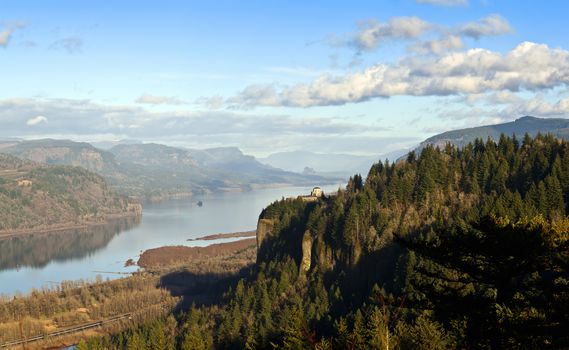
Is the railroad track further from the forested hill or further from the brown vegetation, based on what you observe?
the brown vegetation

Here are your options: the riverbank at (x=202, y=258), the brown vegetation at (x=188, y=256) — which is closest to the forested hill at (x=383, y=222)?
the riverbank at (x=202, y=258)

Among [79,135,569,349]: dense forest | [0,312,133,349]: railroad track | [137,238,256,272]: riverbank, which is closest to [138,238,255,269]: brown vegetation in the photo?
[137,238,256,272]: riverbank

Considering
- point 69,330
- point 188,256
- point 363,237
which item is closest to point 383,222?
point 363,237

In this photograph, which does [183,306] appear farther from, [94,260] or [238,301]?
[94,260]

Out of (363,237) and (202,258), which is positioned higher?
(363,237)

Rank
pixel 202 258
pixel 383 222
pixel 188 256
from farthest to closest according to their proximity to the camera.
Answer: pixel 188 256, pixel 202 258, pixel 383 222

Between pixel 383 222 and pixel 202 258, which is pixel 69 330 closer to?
pixel 383 222

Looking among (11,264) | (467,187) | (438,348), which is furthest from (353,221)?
(11,264)

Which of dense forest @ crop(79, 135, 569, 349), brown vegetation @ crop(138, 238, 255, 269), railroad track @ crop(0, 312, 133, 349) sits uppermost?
dense forest @ crop(79, 135, 569, 349)

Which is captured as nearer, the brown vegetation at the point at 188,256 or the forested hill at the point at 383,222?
the forested hill at the point at 383,222

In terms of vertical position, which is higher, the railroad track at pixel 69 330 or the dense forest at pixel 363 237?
the dense forest at pixel 363 237

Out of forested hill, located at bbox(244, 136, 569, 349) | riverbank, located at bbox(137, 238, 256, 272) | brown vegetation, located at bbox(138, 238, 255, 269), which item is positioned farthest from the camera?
brown vegetation, located at bbox(138, 238, 255, 269)

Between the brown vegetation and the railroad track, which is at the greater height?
the railroad track

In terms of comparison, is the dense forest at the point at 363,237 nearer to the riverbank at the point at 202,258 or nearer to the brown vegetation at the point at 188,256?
the riverbank at the point at 202,258
